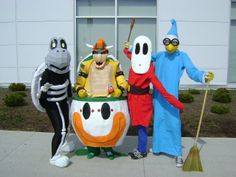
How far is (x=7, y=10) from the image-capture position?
1270 centimetres

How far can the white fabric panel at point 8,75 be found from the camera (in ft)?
42.7

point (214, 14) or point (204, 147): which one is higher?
→ point (214, 14)

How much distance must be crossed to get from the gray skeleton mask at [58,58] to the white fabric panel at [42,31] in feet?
25.2

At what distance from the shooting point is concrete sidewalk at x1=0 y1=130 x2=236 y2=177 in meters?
4.85

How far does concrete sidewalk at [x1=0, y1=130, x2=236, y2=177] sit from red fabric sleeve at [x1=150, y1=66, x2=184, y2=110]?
0.92 m

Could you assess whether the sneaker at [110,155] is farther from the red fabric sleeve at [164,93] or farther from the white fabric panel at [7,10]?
the white fabric panel at [7,10]

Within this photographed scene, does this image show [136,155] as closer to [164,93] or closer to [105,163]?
[105,163]

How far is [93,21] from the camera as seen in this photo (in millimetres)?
12805

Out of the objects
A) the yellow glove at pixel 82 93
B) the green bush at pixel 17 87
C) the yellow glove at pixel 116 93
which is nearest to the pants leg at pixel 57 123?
the yellow glove at pixel 82 93

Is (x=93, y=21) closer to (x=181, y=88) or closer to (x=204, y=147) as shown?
(x=181, y=88)

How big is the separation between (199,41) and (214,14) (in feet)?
3.51

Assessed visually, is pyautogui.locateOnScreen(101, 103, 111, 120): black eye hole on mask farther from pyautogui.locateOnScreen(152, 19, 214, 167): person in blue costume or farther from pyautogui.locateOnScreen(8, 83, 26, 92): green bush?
pyautogui.locateOnScreen(8, 83, 26, 92): green bush

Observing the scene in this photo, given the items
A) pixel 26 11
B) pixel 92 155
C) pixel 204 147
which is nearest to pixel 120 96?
pixel 92 155

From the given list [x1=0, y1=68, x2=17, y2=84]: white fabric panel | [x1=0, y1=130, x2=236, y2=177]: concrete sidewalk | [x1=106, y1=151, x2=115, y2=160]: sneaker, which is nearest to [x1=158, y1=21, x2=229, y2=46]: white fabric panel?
[x1=0, y1=68, x2=17, y2=84]: white fabric panel
